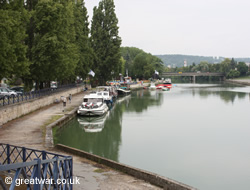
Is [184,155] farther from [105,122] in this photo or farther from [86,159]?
[105,122]

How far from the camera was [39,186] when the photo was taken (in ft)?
24.5

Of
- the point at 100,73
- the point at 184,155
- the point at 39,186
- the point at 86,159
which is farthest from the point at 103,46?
the point at 39,186

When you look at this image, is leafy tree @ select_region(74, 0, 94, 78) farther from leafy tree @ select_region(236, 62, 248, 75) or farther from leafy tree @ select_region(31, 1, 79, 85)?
leafy tree @ select_region(236, 62, 248, 75)

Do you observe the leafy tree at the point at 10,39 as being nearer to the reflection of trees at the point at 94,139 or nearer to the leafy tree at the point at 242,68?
the reflection of trees at the point at 94,139

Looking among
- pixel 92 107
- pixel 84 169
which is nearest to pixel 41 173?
pixel 84 169

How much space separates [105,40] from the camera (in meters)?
67.9

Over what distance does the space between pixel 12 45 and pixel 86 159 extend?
13.7 meters

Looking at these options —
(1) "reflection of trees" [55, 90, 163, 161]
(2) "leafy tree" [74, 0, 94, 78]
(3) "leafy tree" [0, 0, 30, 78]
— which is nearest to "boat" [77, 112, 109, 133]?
(1) "reflection of trees" [55, 90, 163, 161]

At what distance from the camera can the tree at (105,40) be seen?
67500 millimetres

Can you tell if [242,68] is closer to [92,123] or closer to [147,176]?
[92,123]

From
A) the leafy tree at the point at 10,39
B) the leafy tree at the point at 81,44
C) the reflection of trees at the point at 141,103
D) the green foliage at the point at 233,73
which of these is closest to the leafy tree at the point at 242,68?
the green foliage at the point at 233,73

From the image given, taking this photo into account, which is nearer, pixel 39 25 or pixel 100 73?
pixel 39 25

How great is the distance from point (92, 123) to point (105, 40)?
3778cm

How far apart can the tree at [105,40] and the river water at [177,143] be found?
29527 millimetres
